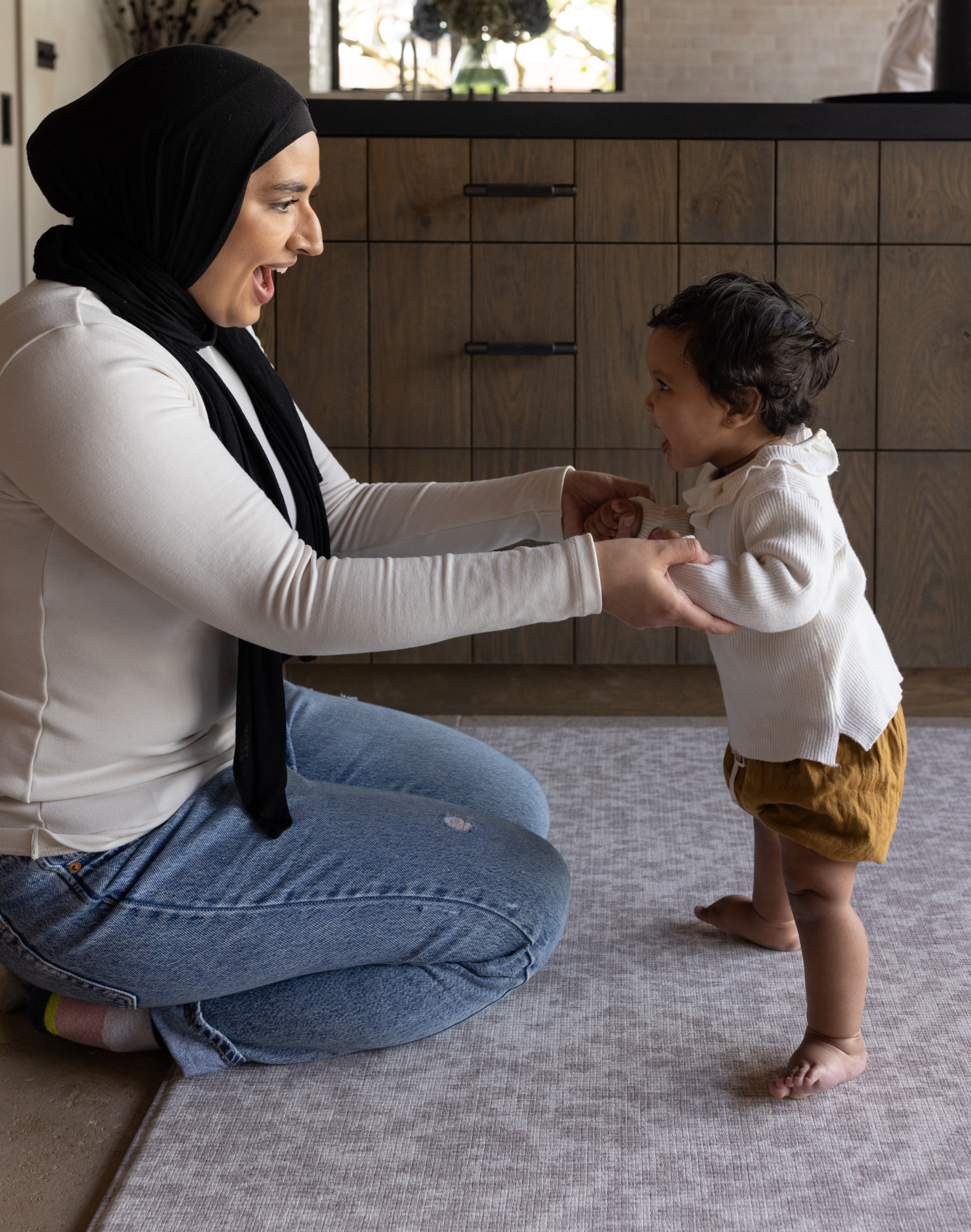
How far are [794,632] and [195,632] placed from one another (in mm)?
637

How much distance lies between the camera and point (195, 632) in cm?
128

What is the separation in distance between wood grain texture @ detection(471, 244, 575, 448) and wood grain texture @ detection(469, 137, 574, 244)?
27 millimetres

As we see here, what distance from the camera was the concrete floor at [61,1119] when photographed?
1142mm

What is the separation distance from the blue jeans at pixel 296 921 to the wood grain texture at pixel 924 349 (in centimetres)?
153

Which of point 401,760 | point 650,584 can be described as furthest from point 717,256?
point 650,584

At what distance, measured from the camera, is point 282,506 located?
1422mm

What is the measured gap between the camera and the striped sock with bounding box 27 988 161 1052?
4.38 ft

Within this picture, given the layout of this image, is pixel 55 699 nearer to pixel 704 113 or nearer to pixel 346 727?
pixel 346 727

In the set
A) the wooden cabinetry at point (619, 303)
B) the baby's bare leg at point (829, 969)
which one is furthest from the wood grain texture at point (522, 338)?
the baby's bare leg at point (829, 969)

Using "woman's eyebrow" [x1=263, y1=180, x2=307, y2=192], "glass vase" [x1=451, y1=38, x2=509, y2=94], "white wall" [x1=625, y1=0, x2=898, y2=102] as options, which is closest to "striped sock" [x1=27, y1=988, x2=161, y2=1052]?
"woman's eyebrow" [x1=263, y1=180, x2=307, y2=192]

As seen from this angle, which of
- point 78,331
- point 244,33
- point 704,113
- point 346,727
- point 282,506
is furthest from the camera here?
point 244,33

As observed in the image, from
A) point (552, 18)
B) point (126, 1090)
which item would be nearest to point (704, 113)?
point (552, 18)

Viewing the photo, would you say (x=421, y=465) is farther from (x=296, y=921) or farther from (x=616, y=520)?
(x=296, y=921)

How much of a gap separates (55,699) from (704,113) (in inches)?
74.0
